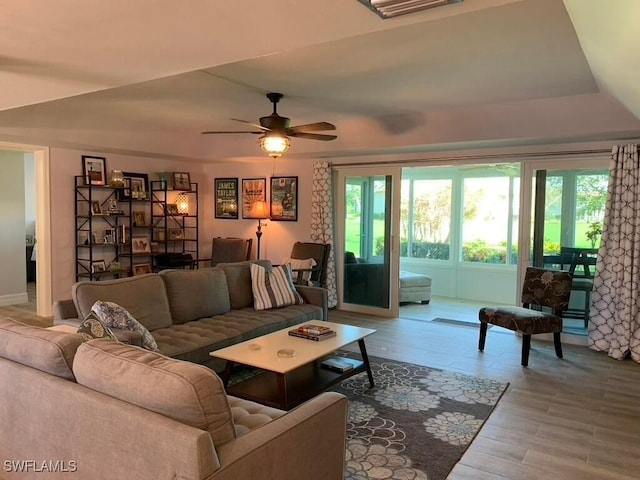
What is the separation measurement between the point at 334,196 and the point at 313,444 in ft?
16.7

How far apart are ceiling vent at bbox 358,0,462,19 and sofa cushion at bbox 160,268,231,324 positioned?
2894mm

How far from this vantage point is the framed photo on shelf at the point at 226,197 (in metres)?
7.61

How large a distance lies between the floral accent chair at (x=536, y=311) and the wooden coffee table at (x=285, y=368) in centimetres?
156

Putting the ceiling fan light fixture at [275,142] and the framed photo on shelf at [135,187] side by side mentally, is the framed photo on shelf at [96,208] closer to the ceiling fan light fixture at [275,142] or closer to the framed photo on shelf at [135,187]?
the framed photo on shelf at [135,187]

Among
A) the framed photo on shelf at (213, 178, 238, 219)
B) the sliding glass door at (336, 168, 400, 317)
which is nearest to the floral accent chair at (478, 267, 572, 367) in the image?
the sliding glass door at (336, 168, 400, 317)

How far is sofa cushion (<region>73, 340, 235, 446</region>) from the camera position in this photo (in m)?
1.50

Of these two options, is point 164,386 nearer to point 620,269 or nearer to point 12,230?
point 620,269

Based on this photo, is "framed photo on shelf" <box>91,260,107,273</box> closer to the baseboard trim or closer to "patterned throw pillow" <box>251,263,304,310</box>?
the baseboard trim

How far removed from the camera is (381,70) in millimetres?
3686

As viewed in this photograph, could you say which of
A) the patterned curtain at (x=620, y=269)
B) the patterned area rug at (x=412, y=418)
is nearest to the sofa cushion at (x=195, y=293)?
the patterned area rug at (x=412, y=418)

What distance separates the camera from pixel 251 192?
7.42 metres

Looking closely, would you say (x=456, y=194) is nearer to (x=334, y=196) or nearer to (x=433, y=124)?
(x=334, y=196)

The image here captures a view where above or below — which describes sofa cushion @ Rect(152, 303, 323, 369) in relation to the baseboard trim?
above

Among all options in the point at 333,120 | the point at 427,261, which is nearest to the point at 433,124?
the point at 333,120
